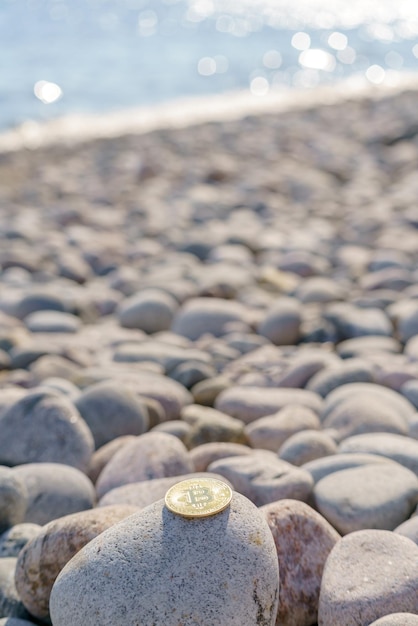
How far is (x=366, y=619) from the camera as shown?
57.9 inches

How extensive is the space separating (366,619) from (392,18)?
2125 centimetres

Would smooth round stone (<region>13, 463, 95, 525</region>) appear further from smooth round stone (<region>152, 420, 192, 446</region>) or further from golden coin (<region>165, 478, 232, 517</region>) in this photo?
golden coin (<region>165, 478, 232, 517</region>)

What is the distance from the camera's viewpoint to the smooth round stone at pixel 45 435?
7.47 ft

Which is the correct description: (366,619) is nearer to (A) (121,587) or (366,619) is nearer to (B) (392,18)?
(A) (121,587)

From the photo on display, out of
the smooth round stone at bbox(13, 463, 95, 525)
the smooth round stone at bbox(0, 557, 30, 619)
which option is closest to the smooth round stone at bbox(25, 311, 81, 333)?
the smooth round stone at bbox(13, 463, 95, 525)

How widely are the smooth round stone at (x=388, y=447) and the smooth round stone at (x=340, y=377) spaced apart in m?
0.54

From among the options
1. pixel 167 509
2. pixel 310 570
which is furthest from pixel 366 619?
pixel 167 509

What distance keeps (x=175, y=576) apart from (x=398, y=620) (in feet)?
1.27

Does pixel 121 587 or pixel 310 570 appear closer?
pixel 121 587

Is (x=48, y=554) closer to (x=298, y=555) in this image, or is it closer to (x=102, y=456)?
(x=298, y=555)

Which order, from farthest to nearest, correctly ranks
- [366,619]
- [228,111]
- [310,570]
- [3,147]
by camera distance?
[228,111] < [3,147] < [310,570] < [366,619]

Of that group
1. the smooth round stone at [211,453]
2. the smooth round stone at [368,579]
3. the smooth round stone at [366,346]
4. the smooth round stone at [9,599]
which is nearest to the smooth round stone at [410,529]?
the smooth round stone at [368,579]

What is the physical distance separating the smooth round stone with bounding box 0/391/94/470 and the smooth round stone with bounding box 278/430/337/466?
1.82 ft

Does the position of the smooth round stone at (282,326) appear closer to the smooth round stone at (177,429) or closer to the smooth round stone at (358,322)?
the smooth round stone at (358,322)
